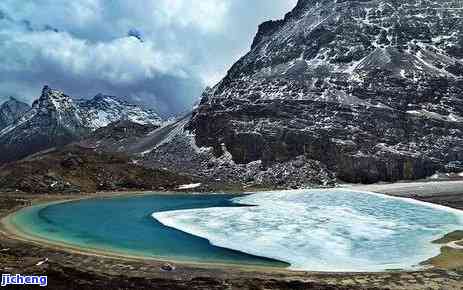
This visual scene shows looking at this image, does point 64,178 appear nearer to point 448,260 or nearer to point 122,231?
point 122,231

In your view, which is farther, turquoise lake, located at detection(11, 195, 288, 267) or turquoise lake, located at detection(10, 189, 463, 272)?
turquoise lake, located at detection(11, 195, 288, 267)

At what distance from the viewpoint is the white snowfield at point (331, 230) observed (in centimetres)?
6247

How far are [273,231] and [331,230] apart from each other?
8704mm

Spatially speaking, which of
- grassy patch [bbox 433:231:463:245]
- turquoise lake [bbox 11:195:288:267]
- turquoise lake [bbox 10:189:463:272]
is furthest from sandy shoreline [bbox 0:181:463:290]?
grassy patch [bbox 433:231:463:245]

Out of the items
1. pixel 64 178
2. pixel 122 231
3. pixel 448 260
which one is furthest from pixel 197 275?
pixel 64 178

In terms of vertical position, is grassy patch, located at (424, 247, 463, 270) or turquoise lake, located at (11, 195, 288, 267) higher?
turquoise lake, located at (11, 195, 288, 267)

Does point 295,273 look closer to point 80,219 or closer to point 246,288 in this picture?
point 246,288

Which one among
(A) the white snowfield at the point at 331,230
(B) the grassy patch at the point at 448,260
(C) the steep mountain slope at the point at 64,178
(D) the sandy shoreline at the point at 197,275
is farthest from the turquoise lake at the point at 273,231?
(C) the steep mountain slope at the point at 64,178

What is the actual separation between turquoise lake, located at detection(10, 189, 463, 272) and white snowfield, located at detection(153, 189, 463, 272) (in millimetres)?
109

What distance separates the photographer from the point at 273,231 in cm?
8106

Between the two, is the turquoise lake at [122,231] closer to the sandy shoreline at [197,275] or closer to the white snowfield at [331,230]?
the white snowfield at [331,230]

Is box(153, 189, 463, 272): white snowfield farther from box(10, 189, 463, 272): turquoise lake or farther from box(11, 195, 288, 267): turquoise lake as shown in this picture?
box(11, 195, 288, 267): turquoise lake

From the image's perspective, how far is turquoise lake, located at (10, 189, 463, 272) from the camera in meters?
63.0

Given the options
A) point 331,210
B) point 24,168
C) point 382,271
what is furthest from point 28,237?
point 24,168
